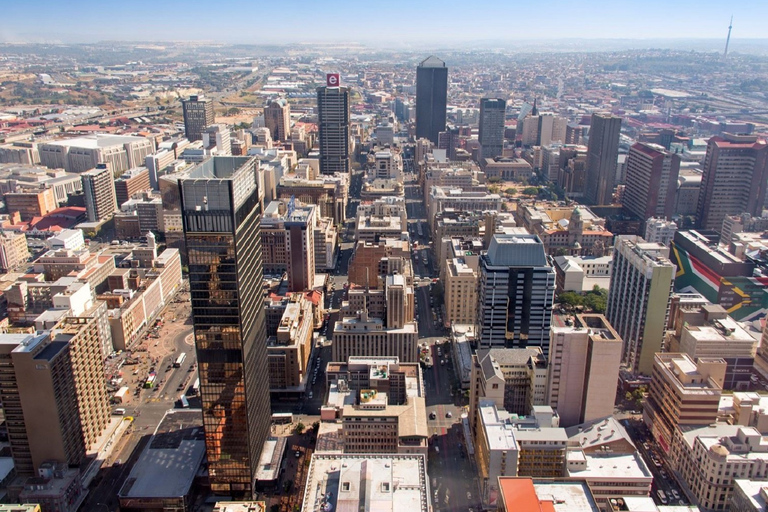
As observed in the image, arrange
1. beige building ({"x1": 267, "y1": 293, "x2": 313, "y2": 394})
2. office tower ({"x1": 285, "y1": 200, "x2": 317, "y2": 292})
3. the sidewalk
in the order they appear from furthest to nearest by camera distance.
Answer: office tower ({"x1": 285, "y1": 200, "x2": 317, "y2": 292}), beige building ({"x1": 267, "y1": 293, "x2": 313, "y2": 394}), the sidewalk

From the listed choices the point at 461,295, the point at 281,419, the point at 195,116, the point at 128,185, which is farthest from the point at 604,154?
the point at 195,116

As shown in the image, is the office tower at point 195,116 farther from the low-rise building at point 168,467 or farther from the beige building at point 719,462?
the beige building at point 719,462

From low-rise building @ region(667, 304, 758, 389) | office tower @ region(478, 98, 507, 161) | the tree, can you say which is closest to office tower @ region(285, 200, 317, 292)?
low-rise building @ region(667, 304, 758, 389)

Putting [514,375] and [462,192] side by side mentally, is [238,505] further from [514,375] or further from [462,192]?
[462,192]

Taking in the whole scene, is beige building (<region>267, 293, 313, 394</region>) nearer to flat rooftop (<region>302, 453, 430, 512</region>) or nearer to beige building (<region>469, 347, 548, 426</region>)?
beige building (<region>469, 347, 548, 426</region>)

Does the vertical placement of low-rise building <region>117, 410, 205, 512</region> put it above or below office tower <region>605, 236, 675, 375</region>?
below

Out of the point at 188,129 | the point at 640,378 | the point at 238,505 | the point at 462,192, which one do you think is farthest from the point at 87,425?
the point at 188,129
